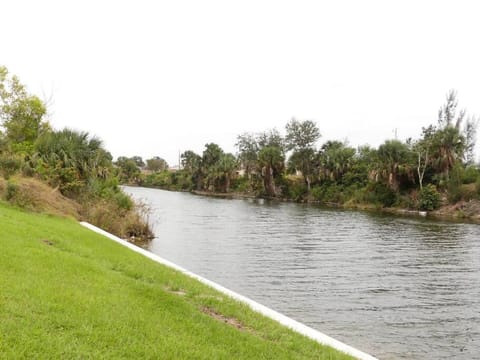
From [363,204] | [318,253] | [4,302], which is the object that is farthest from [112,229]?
[363,204]

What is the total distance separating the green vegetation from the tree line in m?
36.1

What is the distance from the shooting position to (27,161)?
78.1ft

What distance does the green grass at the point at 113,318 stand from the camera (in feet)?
15.7

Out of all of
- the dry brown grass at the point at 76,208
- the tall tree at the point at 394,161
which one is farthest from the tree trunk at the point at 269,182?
the dry brown grass at the point at 76,208

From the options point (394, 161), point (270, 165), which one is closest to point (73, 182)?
point (394, 161)

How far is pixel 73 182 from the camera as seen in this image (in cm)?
2298

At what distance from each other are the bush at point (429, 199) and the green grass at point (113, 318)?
4369 centimetres

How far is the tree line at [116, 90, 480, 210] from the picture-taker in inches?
1961

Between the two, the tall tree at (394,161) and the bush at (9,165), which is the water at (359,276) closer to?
the bush at (9,165)

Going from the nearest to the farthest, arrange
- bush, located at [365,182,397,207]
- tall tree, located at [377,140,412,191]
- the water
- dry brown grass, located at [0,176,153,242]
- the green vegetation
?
the water < dry brown grass, located at [0,176,153,242] < the green vegetation < tall tree, located at [377,140,412,191] < bush, located at [365,182,397,207]

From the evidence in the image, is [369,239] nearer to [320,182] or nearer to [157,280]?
[157,280]

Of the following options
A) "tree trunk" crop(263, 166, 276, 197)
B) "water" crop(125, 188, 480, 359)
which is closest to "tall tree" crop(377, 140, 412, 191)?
"water" crop(125, 188, 480, 359)

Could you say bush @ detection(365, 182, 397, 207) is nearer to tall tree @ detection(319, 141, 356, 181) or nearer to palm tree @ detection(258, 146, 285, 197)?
tall tree @ detection(319, 141, 356, 181)

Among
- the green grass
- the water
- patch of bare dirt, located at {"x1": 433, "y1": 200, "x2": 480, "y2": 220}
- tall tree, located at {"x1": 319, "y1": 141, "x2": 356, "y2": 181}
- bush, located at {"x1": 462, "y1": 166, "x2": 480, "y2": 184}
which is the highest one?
tall tree, located at {"x1": 319, "y1": 141, "x2": 356, "y2": 181}
